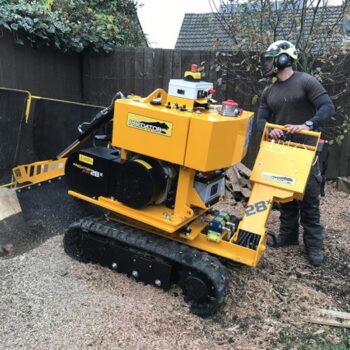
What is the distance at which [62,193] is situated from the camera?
4586 millimetres

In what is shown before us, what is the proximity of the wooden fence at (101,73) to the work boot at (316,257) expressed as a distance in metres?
2.86

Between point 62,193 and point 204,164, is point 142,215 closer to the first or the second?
point 204,164

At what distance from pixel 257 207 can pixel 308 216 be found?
911 millimetres

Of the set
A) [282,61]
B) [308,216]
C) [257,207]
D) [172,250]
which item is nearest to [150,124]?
[172,250]

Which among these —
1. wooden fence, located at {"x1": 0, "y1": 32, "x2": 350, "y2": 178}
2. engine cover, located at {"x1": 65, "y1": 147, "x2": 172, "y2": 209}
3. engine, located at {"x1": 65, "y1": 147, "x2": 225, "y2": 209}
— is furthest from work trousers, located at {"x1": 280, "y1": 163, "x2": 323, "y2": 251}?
wooden fence, located at {"x1": 0, "y1": 32, "x2": 350, "y2": 178}

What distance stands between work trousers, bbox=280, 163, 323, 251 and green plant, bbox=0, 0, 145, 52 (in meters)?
4.48

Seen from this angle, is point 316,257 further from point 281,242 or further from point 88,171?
point 88,171

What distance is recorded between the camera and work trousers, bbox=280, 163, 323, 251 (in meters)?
4.14

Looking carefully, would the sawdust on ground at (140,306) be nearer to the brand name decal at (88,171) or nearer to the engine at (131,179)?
the engine at (131,179)

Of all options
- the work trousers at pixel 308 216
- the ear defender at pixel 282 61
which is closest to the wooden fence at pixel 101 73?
the work trousers at pixel 308 216

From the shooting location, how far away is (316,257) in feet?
13.8

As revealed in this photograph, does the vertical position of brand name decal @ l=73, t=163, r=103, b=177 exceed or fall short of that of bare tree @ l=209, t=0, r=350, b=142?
it falls short

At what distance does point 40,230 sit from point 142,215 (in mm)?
1458

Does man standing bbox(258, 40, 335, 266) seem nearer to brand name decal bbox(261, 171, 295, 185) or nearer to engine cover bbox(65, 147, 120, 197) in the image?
brand name decal bbox(261, 171, 295, 185)
